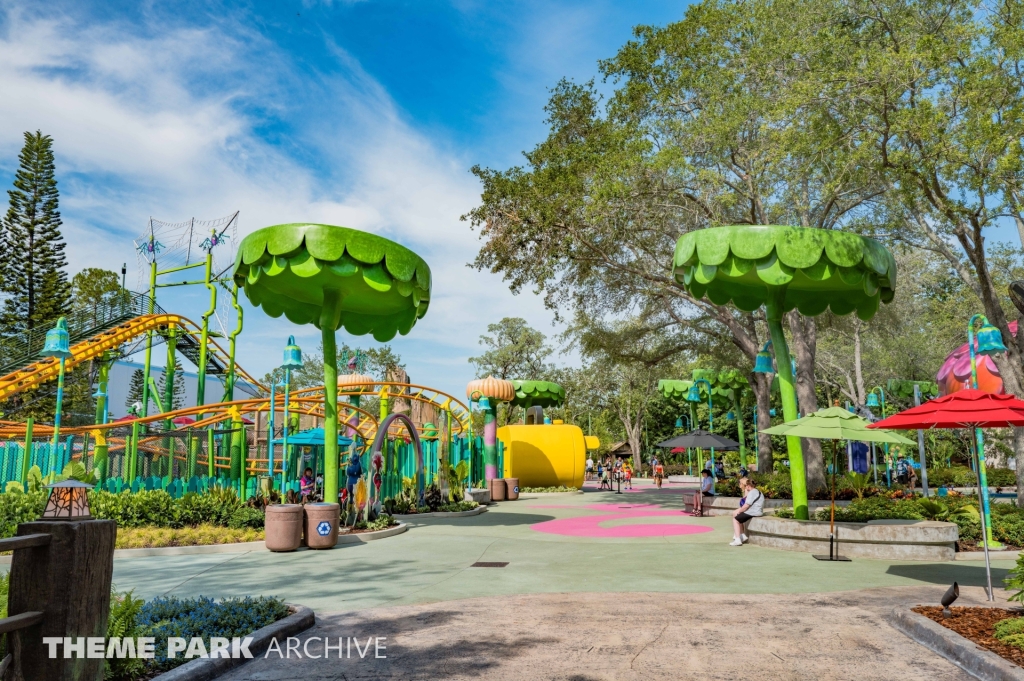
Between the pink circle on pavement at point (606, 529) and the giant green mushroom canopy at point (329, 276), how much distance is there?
5.23m

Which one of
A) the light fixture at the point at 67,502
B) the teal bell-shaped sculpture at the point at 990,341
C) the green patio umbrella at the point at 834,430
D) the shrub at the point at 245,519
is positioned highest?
the teal bell-shaped sculpture at the point at 990,341

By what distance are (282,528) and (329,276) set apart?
469cm

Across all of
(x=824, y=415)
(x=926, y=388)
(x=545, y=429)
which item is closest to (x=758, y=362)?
(x=824, y=415)

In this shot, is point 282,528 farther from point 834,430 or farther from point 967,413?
point 967,413

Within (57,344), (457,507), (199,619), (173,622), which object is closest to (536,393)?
(457,507)

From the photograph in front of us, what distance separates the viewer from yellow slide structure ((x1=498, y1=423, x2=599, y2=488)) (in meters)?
33.3

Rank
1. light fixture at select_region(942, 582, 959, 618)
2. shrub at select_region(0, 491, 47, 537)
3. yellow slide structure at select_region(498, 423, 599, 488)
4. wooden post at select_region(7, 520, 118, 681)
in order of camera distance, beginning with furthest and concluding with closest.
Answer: yellow slide structure at select_region(498, 423, 599, 488), shrub at select_region(0, 491, 47, 537), light fixture at select_region(942, 582, 959, 618), wooden post at select_region(7, 520, 118, 681)

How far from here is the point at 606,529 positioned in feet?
53.4

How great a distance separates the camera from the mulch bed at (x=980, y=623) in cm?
546

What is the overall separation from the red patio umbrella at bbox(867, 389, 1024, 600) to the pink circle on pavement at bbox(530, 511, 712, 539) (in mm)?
6875

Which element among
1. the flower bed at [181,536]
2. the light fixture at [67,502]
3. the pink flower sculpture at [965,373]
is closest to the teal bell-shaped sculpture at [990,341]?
the pink flower sculpture at [965,373]

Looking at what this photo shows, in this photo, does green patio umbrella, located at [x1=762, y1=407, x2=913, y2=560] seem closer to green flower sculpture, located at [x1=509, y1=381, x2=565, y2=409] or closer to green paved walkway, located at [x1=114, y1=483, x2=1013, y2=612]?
green paved walkway, located at [x1=114, y1=483, x2=1013, y2=612]

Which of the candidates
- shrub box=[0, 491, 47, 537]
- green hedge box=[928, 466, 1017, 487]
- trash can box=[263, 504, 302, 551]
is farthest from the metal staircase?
green hedge box=[928, 466, 1017, 487]

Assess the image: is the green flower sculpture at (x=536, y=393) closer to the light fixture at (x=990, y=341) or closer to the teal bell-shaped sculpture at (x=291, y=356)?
the teal bell-shaped sculpture at (x=291, y=356)
